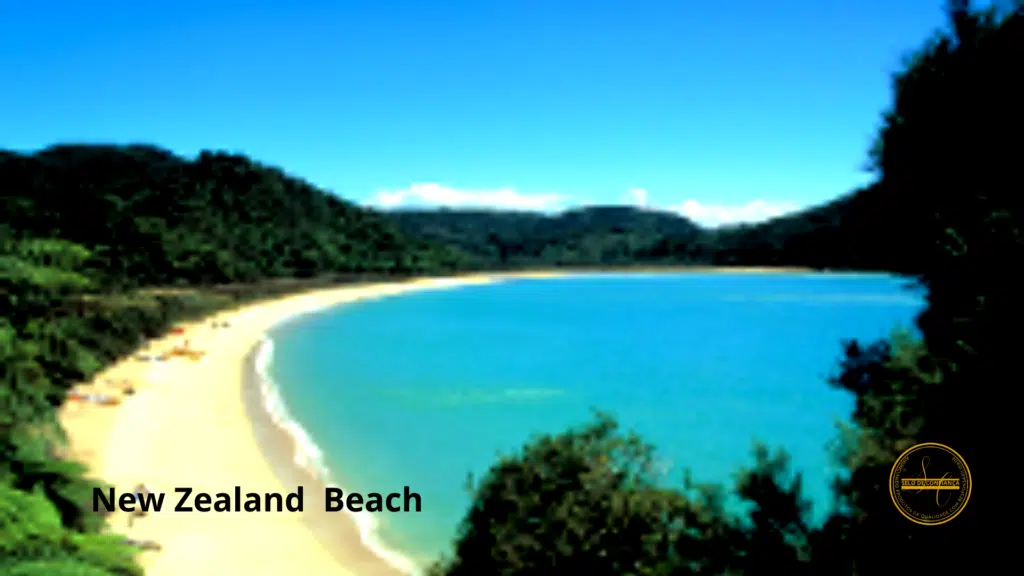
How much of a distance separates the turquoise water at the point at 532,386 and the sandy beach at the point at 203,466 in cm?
143

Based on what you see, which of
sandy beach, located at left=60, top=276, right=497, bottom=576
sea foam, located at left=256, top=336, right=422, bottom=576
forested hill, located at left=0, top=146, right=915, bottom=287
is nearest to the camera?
sandy beach, located at left=60, top=276, right=497, bottom=576

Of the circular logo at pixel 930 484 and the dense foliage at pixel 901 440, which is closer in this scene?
the circular logo at pixel 930 484

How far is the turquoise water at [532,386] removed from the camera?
65.5ft

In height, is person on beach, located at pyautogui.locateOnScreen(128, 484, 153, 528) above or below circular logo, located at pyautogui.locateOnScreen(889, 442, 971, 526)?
below

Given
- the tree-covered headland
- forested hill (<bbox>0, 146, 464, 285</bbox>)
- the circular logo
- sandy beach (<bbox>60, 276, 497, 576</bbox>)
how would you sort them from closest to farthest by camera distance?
the circular logo < the tree-covered headland < sandy beach (<bbox>60, 276, 497, 576</bbox>) < forested hill (<bbox>0, 146, 464, 285</bbox>)

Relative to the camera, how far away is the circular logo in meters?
5.24

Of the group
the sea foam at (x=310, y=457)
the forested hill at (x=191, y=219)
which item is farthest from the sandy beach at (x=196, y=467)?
the forested hill at (x=191, y=219)

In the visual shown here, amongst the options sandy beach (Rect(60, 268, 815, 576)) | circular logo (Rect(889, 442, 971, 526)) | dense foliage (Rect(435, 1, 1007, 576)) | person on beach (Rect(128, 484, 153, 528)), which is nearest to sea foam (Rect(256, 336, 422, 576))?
sandy beach (Rect(60, 268, 815, 576))

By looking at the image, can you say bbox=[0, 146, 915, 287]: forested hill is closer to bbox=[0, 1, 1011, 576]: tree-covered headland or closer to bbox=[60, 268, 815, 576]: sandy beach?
bbox=[0, 1, 1011, 576]: tree-covered headland

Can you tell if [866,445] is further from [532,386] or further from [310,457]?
[532,386]

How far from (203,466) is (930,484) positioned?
14.7 meters

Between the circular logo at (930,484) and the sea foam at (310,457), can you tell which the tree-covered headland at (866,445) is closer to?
the circular logo at (930,484)

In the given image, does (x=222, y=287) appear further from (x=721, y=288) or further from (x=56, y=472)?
(x=721, y=288)

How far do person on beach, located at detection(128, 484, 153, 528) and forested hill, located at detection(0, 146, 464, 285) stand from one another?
30089mm
